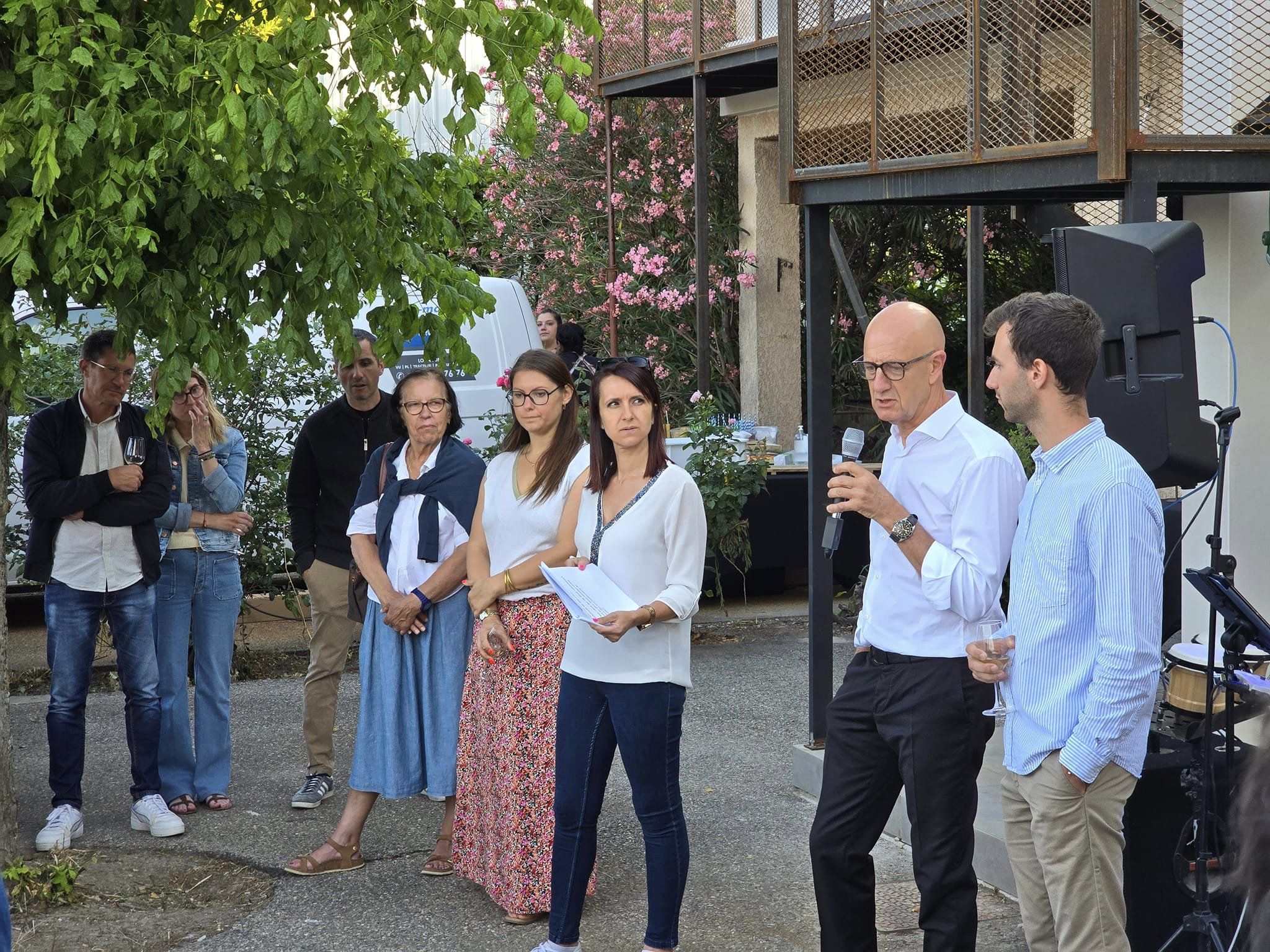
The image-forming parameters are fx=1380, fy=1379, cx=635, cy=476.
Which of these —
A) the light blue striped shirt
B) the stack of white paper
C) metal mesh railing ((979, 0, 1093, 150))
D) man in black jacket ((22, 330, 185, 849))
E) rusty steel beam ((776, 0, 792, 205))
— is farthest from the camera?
rusty steel beam ((776, 0, 792, 205))

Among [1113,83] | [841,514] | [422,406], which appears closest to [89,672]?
[422,406]

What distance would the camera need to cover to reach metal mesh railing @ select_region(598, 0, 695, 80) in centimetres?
1255

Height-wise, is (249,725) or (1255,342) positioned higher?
(1255,342)

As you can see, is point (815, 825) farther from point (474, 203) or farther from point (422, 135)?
point (422, 135)

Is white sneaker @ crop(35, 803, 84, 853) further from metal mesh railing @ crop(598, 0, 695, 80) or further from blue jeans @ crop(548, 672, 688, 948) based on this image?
metal mesh railing @ crop(598, 0, 695, 80)

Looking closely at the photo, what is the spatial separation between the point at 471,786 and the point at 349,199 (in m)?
2.09

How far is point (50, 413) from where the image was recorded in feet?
18.3

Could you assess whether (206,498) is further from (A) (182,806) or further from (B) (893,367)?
(B) (893,367)

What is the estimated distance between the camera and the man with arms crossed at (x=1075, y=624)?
9.80 feet

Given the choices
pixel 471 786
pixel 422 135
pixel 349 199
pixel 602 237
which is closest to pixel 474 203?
pixel 349 199

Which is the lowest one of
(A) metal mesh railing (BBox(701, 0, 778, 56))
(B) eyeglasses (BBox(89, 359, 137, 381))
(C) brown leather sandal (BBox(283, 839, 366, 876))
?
(C) brown leather sandal (BBox(283, 839, 366, 876))

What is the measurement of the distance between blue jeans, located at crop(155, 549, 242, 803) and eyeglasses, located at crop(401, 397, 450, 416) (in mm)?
1407

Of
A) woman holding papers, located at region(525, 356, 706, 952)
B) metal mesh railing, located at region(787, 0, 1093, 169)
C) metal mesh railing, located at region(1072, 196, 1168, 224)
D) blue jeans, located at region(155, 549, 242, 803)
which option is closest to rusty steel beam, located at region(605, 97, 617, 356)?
metal mesh railing, located at region(1072, 196, 1168, 224)

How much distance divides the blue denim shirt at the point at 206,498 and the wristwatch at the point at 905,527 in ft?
Answer: 11.7
